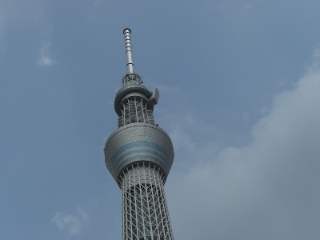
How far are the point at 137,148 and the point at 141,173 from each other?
5.84 meters

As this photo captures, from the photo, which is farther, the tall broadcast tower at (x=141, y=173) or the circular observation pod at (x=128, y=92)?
the circular observation pod at (x=128, y=92)

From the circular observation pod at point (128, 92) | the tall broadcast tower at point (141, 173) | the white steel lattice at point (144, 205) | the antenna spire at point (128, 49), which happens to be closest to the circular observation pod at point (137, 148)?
the tall broadcast tower at point (141, 173)

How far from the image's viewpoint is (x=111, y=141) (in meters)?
136

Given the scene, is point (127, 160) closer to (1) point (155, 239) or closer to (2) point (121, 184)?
(2) point (121, 184)

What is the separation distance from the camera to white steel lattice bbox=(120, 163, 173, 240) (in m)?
123

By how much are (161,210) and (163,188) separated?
6.65 metres

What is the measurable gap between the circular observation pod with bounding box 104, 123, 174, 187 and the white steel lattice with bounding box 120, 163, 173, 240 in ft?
6.10

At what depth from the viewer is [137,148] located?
13125cm

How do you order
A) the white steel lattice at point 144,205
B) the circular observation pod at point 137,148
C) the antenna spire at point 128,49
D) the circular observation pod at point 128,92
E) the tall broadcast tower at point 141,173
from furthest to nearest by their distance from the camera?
the antenna spire at point 128,49 → the circular observation pod at point 128,92 → the circular observation pod at point 137,148 → the tall broadcast tower at point 141,173 → the white steel lattice at point 144,205

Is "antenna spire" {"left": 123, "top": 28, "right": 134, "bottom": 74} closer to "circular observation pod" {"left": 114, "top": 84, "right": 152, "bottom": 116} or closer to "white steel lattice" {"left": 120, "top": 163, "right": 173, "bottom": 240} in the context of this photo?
"circular observation pod" {"left": 114, "top": 84, "right": 152, "bottom": 116}

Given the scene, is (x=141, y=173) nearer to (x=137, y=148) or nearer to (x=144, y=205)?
(x=137, y=148)

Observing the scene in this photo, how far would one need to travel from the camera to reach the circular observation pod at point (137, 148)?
131125mm

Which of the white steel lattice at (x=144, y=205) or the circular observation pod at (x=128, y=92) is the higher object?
the circular observation pod at (x=128, y=92)

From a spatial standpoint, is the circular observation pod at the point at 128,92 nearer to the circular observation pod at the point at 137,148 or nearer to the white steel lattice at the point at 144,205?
the circular observation pod at the point at 137,148
